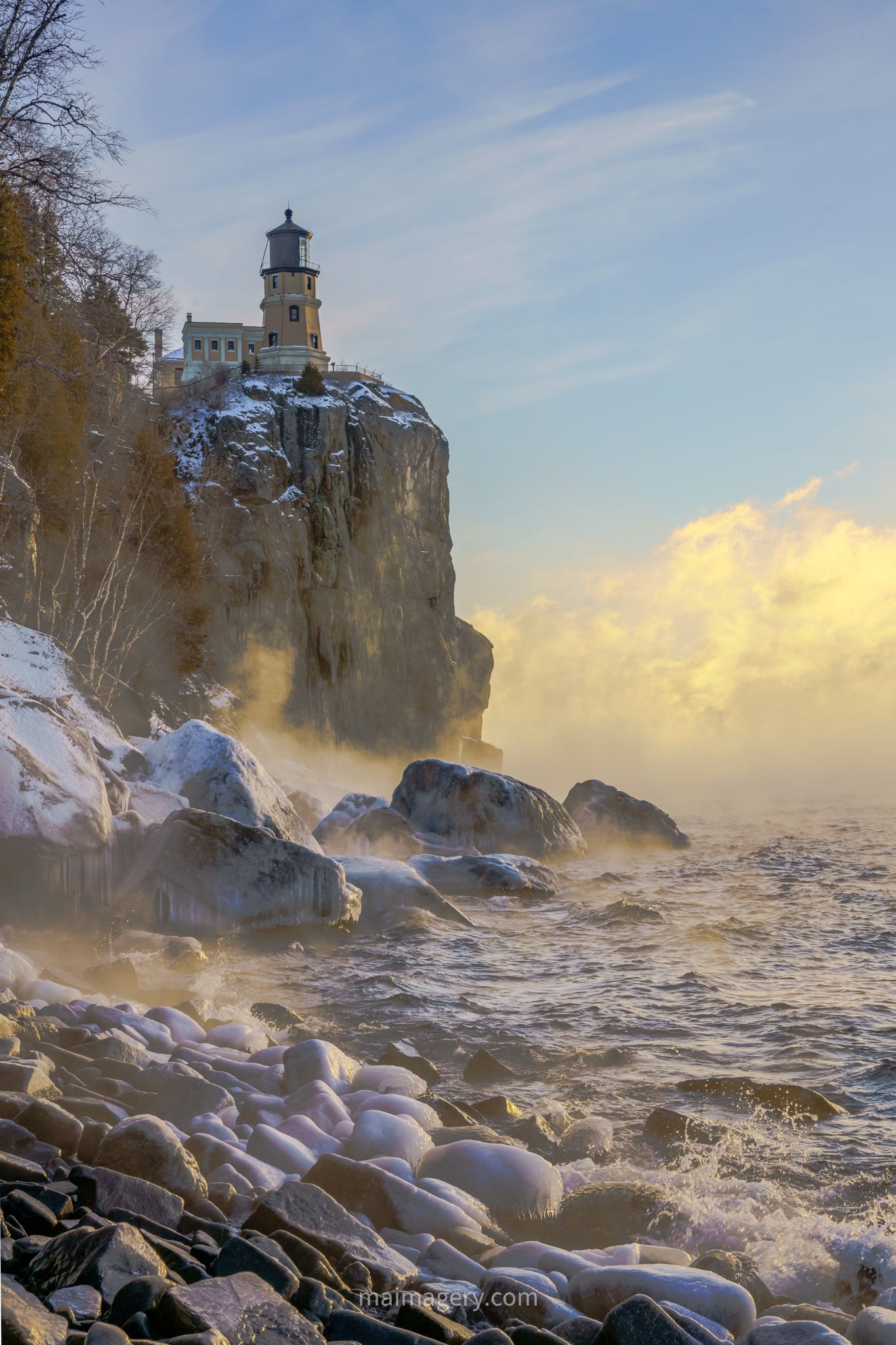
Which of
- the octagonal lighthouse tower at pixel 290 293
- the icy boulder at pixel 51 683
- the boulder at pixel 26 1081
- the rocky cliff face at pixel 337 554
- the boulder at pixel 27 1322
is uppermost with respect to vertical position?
the octagonal lighthouse tower at pixel 290 293

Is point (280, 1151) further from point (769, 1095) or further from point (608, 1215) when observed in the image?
point (769, 1095)

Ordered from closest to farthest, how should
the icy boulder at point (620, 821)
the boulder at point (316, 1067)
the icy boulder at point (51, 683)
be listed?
the boulder at point (316, 1067)
the icy boulder at point (51, 683)
the icy boulder at point (620, 821)

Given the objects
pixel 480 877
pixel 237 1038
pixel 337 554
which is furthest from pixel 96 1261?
pixel 337 554

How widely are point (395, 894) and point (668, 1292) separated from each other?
10.8m

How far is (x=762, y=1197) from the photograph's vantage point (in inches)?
228

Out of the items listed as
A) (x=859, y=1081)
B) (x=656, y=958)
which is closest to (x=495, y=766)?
(x=656, y=958)

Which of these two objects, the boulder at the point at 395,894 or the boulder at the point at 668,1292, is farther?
the boulder at the point at 395,894

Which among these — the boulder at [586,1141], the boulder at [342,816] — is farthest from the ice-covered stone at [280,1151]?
the boulder at [342,816]

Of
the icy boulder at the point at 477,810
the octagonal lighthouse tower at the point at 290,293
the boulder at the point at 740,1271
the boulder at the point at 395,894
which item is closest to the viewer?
the boulder at the point at 740,1271

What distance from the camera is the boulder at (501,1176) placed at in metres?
5.45

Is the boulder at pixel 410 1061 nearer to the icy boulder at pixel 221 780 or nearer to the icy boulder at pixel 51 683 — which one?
the icy boulder at pixel 221 780

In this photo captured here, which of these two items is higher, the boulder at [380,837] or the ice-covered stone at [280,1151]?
the boulder at [380,837]

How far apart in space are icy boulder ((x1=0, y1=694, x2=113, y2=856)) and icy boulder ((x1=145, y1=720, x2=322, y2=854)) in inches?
79.6

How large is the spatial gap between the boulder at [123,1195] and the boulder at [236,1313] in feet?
3.04
